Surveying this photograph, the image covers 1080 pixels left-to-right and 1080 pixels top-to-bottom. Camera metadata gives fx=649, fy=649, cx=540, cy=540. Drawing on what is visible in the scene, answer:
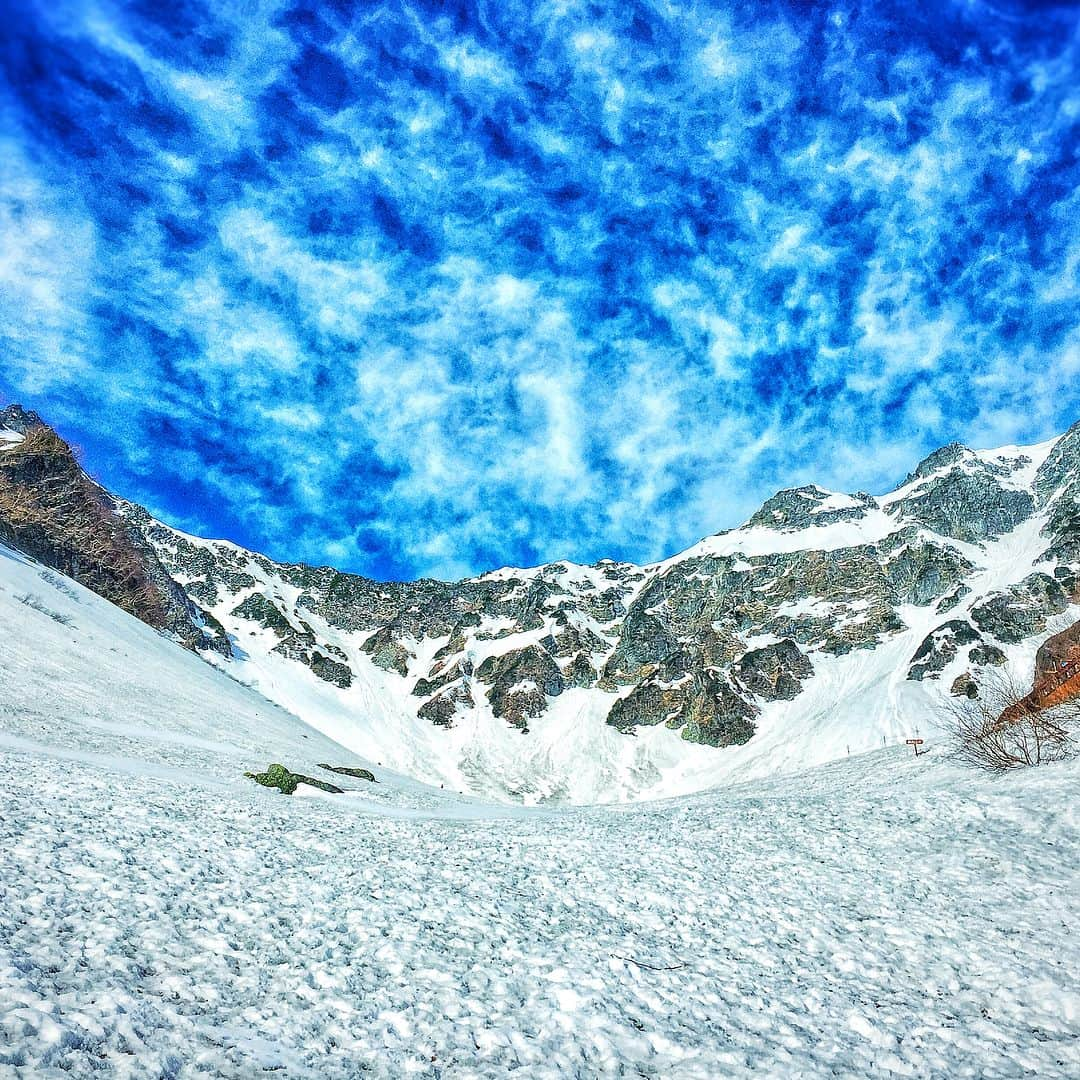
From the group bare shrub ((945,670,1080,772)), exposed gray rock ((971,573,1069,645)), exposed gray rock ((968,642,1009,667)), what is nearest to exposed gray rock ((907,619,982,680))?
exposed gray rock ((968,642,1009,667))

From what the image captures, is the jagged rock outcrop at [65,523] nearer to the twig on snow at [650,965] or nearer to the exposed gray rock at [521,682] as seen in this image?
the twig on snow at [650,965]

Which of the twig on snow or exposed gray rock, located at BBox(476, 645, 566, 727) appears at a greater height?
exposed gray rock, located at BBox(476, 645, 566, 727)

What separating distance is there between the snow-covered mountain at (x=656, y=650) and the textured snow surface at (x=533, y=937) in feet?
327

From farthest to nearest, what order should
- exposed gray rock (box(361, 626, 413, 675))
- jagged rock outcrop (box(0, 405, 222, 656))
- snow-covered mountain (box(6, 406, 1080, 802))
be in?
exposed gray rock (box(361, 626, 413, 675)) → snow-covered mountain (box(6, 406, 1080, 802)) → jagged rock outcrop (box(0, 405, 222, 656))

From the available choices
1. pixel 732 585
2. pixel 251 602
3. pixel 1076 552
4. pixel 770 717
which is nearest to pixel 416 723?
pixel 251 602

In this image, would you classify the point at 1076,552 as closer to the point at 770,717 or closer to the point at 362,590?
the point at 770,717

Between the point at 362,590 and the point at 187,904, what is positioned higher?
the point at 362,590

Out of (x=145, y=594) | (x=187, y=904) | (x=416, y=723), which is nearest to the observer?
(x=187, y=904)

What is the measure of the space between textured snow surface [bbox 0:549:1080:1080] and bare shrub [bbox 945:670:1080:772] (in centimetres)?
134

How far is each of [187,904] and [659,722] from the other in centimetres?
12840

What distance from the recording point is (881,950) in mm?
8844

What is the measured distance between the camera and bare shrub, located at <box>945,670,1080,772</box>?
16250mm

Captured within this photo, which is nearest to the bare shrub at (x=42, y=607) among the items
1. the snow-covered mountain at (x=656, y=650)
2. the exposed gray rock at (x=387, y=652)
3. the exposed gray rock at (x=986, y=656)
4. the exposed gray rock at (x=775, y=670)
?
the snow-covered mountain at (x=656, y=650)

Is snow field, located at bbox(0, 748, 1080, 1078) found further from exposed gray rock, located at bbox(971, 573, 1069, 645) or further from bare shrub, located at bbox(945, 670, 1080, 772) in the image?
exposed gray rock, located at bbox(971, 573, 1069, 645)
